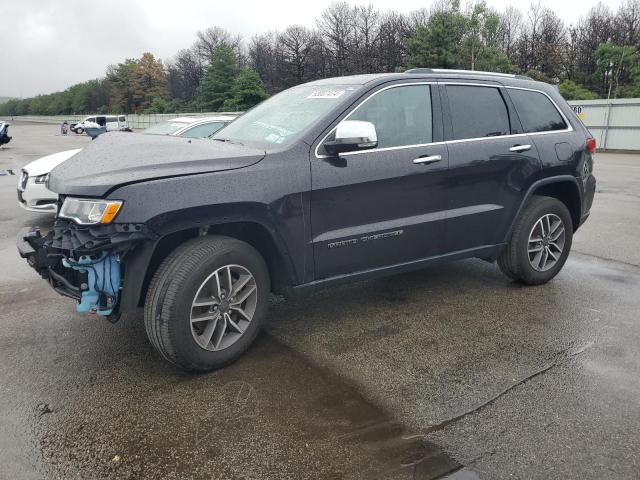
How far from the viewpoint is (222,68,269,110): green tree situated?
56.1m

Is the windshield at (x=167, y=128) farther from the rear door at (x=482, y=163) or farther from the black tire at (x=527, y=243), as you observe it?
the black tire at (x=527, y=243)

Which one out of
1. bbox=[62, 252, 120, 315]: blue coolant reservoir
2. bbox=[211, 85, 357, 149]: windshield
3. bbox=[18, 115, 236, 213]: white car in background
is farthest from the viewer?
bbox=[18, 115, 236, 213]: white car in background

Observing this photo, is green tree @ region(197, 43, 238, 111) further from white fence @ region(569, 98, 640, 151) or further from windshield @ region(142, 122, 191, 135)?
windshield @ region(142, 122, 191, 135)

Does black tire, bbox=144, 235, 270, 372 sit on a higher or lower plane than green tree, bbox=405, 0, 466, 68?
lower

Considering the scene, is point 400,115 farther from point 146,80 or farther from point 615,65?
point 146,80

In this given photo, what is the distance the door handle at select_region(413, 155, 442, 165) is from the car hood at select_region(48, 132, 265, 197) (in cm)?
123

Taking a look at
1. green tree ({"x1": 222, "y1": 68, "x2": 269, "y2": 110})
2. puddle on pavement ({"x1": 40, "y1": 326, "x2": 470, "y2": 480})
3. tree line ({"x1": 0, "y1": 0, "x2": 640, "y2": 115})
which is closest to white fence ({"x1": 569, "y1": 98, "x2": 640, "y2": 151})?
tree line ({"x1": 0, "y1": 0, "x2": 640, "y2": 115})

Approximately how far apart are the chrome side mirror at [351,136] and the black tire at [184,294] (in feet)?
2.99

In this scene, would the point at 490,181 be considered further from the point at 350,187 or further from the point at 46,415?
the point at 46,415

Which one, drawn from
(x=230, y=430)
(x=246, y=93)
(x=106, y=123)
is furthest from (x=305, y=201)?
(x=246, y=93)

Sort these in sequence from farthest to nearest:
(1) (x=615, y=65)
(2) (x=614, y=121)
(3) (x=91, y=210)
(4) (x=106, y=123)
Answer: (4) (x=106, y=123) → (1) (x=615, y=65) → (2) (x=614, y=121) → (3) (x=91, y=210)

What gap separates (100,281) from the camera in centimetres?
325

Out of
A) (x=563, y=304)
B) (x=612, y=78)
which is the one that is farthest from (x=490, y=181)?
(x=612, y=78)

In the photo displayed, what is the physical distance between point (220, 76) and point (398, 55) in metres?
20.5
